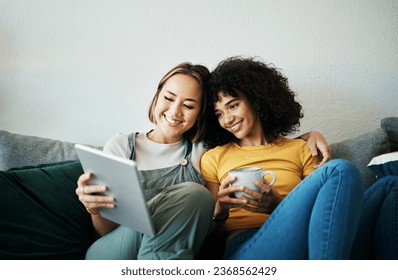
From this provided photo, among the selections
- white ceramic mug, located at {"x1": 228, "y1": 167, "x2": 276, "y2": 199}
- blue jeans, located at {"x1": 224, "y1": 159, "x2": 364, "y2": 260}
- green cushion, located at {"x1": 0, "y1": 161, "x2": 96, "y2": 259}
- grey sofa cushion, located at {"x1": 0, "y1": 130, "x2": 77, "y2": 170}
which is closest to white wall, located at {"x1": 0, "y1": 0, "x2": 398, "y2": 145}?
grey sofa cushion, located at {"x1": 0, "y1": 130, "x2": 77, "y2": 170}

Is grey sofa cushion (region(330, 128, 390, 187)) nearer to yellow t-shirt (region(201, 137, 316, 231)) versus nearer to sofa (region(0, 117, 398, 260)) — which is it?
sofa (region(0, 117, 398, 260))

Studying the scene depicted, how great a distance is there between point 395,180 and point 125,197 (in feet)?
2.42

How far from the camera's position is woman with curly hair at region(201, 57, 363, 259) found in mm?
820

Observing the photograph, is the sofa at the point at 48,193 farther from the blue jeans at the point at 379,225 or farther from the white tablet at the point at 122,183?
the white tablet at the point at 122,183

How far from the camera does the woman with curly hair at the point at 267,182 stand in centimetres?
82

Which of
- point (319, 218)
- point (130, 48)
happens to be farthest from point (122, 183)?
point (130, 48)

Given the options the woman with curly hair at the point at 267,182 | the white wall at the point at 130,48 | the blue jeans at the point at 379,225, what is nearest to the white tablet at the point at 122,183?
the woman with curly hair at the point at 267,182

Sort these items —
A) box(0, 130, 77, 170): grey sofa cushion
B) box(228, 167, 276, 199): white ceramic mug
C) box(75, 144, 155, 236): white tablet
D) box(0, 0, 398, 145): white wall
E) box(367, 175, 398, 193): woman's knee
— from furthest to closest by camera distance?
box(0, 0, 398, 145): white wall, box(0, 130, 77, 170): grey sofa cushion, box(367, 175, 398, 193): woman's knee, box(228, 167, 276, 199): white ceramic mug, box(75, 144, 155, 236): white tablet

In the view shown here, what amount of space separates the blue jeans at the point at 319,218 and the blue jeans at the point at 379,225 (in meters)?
0.26

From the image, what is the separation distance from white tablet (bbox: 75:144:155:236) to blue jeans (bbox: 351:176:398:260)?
0.60 metres

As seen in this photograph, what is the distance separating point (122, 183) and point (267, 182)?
383 millimetres

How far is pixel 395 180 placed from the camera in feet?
3.54

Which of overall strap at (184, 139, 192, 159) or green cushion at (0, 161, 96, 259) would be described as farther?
overall strap at (184, 139, 192, 159)

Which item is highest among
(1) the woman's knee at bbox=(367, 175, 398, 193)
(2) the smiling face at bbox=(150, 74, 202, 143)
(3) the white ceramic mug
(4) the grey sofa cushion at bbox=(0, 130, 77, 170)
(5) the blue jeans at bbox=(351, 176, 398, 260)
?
(2) the smiling face at bbox=(150, 74, 202, 143)
